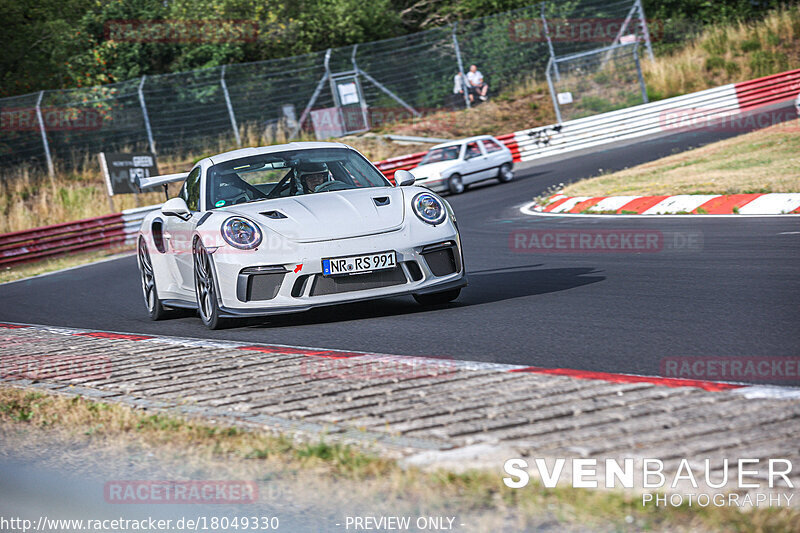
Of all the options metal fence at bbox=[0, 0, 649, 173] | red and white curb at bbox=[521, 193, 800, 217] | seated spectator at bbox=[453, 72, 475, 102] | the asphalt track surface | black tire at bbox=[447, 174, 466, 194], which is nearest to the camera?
the asphalt track surface

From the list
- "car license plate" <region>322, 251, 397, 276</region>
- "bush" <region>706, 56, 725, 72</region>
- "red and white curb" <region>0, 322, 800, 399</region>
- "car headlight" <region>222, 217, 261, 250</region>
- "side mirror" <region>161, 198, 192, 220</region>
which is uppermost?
"side mirror" <region>161, 198, 192, 220</region>

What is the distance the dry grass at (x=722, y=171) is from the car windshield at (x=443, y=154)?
5120 mm

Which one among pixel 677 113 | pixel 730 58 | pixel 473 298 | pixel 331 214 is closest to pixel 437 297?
pixel 473 298

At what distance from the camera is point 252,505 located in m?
3.38

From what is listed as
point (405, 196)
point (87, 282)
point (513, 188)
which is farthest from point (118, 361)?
point (513, 188)

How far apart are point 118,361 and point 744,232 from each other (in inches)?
262

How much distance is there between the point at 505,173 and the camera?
25016 millimetres

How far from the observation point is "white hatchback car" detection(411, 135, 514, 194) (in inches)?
951

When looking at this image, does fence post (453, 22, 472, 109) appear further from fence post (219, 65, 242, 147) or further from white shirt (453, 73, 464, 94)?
fence post (219, 65, 242, 147)

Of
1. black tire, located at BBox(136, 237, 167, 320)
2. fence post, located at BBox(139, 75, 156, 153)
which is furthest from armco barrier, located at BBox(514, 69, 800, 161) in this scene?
black tire, located at BBox(136, 237, 167, 320)

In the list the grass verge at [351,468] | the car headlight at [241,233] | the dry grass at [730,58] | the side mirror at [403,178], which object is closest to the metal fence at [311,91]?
the dry grass at [730,58]

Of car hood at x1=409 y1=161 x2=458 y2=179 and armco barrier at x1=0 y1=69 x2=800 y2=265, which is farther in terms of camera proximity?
armco barrier at x1=0 y1=69 x2=800 y2=265

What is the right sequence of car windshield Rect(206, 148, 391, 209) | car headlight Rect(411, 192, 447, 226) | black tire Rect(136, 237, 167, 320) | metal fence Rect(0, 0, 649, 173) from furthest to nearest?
metal fence Rect(0, 0, 649, 173) → black tire Rect(136, 237, 167, 320) → car windshield Rect(206, 148, 391, 209) → car headlight Rect(411, 192, 447, 226)

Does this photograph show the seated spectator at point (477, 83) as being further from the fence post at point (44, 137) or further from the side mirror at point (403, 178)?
the side mirror at point (403, 178)
